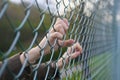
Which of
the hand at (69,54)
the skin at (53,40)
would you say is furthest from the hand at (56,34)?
the hand at (69,54)

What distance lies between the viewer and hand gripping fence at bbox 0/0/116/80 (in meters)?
0.89

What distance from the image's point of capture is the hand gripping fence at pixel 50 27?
2.94 ft

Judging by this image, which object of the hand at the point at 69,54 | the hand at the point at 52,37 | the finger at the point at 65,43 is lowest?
the hand at the point at 69,54

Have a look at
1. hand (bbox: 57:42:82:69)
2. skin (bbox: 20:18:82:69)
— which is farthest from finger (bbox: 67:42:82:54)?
skin (bbox: 20:18:82:69)

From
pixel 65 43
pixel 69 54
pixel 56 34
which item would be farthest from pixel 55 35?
pixel 69 54

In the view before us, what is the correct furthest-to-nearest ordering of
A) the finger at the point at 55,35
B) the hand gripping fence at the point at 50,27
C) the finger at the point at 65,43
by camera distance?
1. the finger at the point at 65,43
2. the finger at the point at 55,35
3. the hand gripping fence at the point at 50,27

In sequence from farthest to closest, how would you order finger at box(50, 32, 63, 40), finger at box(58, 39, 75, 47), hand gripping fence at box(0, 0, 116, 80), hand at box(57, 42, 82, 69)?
1. hand at box(57, 42, 82, 69)
2. finger at box(58, 39, 75, 47)
3. finger at box(50, 32, 63, 40)
4. hand gripping fence at box(0, 0, 116, 80)

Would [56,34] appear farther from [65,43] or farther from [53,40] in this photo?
[65,43]

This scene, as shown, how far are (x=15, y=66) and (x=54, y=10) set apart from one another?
249 mm

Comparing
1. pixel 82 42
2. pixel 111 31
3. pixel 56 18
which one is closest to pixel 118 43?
pixel 111 31

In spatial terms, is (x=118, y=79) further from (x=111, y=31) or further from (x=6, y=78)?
(x=6, y=78)

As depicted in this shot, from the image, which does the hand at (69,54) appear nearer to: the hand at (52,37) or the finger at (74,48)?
the finger at (74,48)

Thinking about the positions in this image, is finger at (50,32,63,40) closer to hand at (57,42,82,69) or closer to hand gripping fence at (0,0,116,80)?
hand gripping fence at (0,0,116,80)

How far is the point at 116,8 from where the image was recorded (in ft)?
11.8
